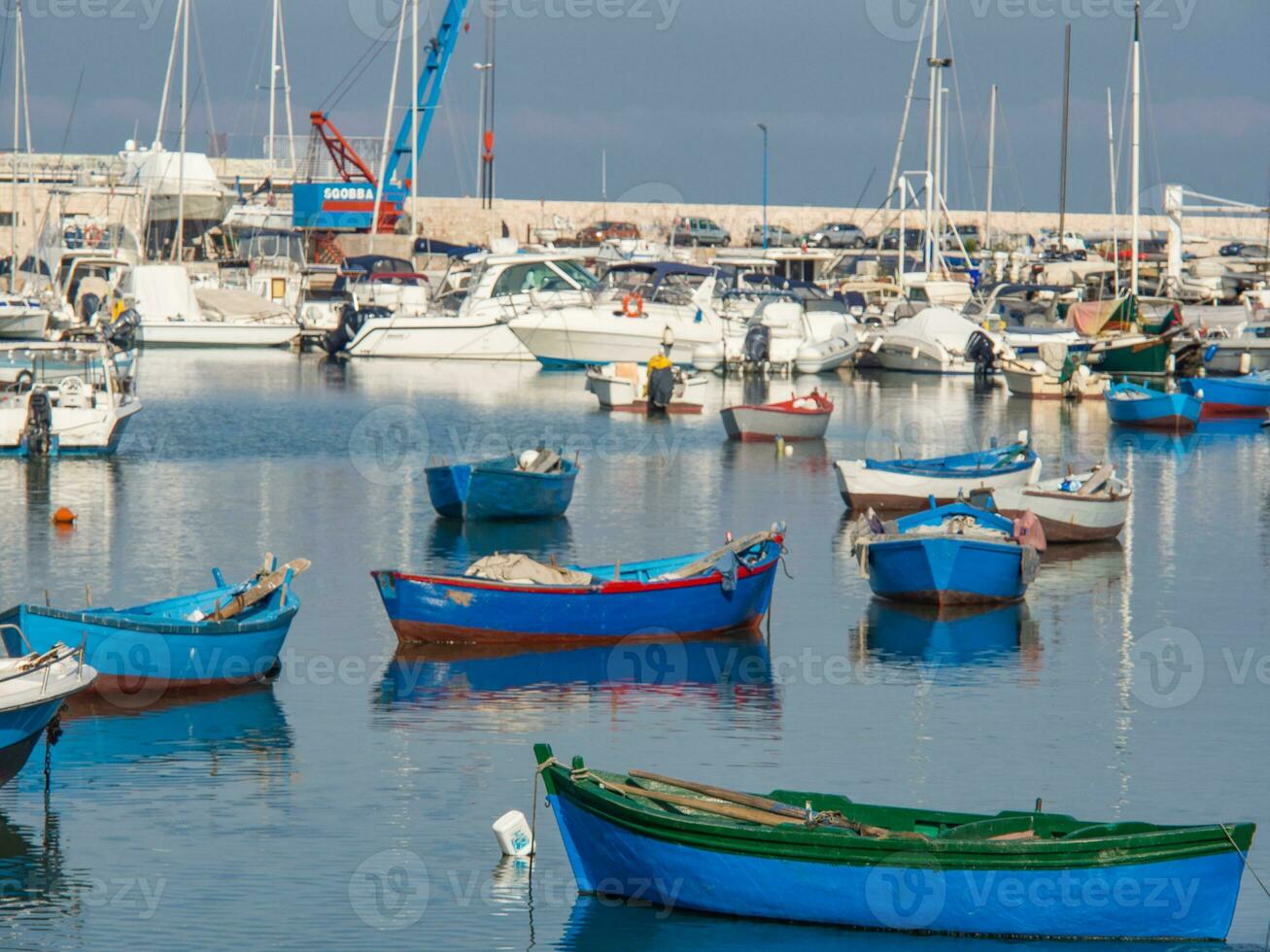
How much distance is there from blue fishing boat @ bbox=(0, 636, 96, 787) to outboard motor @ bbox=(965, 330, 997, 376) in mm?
45169

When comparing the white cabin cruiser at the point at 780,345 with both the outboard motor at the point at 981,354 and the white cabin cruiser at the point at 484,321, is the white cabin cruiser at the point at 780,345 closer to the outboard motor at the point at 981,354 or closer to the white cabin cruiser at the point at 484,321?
the outboard motor at the point at 981,354

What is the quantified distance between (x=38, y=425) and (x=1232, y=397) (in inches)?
1167

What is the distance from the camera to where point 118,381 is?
3603 centimetres

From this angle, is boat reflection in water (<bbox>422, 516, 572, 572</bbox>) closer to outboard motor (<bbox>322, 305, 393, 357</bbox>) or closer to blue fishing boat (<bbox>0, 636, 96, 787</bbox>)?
blue fishing boat (<bbox>0, 636, 96, 787</bbox>)

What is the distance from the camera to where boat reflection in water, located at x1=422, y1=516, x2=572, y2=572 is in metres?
25.5

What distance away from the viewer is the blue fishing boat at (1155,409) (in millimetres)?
44188

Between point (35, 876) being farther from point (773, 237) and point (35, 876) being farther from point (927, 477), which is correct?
point (773, 237)

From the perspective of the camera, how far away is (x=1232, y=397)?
48156 mm

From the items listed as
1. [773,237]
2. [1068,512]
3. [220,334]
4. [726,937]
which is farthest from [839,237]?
[726,937]

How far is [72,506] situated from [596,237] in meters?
59.6

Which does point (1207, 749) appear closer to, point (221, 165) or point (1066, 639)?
point (1066, 639)

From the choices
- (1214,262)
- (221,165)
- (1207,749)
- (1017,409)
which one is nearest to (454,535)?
(1207,749)

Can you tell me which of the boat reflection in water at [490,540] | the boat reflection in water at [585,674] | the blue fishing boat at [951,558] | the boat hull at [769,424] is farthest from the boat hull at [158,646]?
the boat hull at [769,424]

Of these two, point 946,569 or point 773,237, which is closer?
point 946,569
